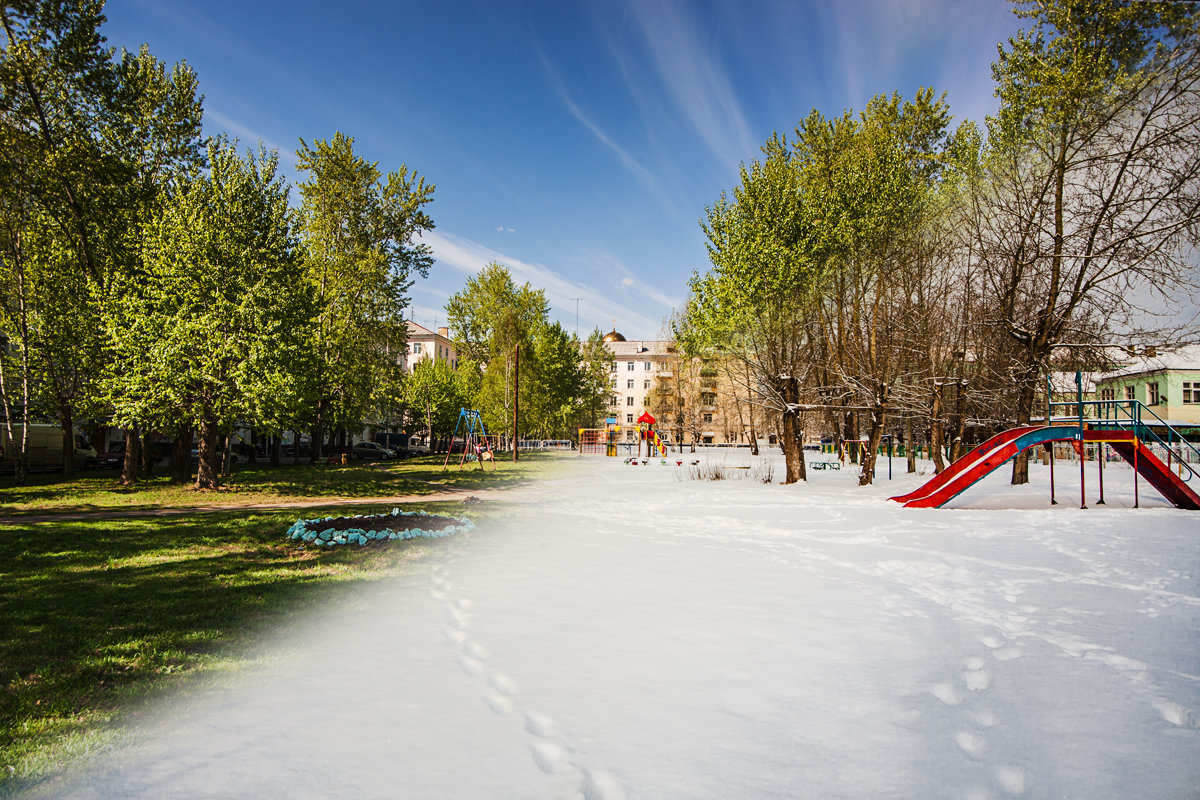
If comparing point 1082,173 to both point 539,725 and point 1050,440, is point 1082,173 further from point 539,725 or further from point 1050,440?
point 539,725

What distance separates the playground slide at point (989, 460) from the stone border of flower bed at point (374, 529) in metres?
10.7

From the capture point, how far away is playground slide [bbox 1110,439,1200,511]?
13.7m

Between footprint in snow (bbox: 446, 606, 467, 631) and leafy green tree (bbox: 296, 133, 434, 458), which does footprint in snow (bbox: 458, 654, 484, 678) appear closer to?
footprint in snow (bbox: 446, 606, 467, 631)

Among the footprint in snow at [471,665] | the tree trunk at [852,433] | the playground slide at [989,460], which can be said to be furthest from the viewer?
the tree trunk at [852,433]

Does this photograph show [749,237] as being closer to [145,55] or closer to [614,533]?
[614,533]

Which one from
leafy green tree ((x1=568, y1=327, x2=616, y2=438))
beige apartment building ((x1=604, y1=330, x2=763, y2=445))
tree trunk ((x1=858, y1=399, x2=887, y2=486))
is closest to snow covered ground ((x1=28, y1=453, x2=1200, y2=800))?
tree trunk ((x1=858, y1=399, x2=887, y2=486))

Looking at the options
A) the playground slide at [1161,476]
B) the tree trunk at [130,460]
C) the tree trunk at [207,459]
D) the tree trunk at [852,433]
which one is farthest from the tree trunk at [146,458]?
the tree trunk at [852,433]

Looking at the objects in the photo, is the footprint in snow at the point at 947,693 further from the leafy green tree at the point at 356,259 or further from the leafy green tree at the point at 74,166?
the leafy green tree at the point at 356,259

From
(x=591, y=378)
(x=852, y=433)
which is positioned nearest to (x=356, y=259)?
(x=852, y=433)

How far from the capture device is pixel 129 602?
659 cm

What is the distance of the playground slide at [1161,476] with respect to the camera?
45.0 feet

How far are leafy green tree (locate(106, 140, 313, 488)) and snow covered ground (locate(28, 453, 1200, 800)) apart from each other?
1127 cm

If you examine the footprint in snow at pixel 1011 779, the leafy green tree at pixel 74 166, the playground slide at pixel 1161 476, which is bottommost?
the footprint in snow at pixel 1011 779

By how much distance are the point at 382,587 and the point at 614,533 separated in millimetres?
5057
